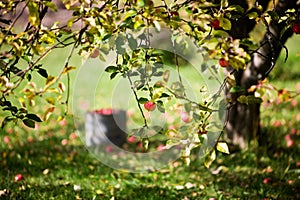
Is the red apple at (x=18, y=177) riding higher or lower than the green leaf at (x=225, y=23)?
lower

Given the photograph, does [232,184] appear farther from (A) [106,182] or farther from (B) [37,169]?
(B) [37,169]

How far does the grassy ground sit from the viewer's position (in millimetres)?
3082

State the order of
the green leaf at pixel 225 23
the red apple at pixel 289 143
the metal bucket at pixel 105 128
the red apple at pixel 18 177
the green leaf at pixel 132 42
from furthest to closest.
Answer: the metal bucket at pixel 105 128
the red apple at pixel 289 143
the red apple at pixel 18 177
the green leaf at pixel 132 42
the green leaf at pixel 225 23

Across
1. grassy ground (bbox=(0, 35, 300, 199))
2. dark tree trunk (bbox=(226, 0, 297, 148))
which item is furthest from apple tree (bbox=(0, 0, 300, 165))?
dark tree trunk (bbox=(226, 0, 297, 148))

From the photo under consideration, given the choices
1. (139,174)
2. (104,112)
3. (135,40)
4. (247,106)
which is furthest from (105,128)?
(135,40)

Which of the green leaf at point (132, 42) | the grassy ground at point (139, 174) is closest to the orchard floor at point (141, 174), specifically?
the grassy ground at point (139, 174)

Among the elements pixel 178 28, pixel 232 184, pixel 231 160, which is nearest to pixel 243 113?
pixel 231 160

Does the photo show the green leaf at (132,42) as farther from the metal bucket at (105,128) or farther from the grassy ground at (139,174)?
the metal bucket at (105,128)

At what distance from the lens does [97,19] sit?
1688 mm

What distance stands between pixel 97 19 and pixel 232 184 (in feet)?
6.34

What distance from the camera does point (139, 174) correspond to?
3.59 m

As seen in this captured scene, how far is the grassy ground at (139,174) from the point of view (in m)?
3.08

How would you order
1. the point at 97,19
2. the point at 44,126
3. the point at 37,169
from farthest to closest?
the point at 44,126 < the point at 37,169 < the point at 97,19

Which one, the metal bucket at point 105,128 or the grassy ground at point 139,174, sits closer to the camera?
the grassy ground at point 139,174
